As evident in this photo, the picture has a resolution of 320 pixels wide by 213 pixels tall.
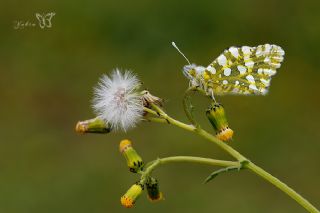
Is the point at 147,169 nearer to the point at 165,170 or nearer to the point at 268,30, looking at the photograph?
the point at 165,170

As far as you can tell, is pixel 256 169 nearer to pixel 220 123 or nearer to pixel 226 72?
pixel 220 123

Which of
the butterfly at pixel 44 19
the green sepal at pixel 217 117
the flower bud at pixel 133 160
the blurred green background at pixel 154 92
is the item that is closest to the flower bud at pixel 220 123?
the green sepal at pixel 217 117

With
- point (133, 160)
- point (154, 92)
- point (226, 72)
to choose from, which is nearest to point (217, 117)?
point (226, 72)

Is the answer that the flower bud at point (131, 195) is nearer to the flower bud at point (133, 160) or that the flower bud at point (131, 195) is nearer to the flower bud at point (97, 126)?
the flower bud at point (133, 160)

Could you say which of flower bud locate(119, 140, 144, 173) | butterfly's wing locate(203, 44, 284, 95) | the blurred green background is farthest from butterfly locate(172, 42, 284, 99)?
the blurred green background

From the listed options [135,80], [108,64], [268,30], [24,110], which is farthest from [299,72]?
[135,80]

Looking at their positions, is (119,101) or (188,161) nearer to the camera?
(188,161)

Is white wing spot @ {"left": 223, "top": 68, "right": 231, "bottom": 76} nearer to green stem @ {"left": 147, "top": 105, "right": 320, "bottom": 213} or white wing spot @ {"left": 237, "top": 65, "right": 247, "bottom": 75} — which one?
white wing spot @ {"left": 237, "top": 65, "right": 247, "bottom": 75}
